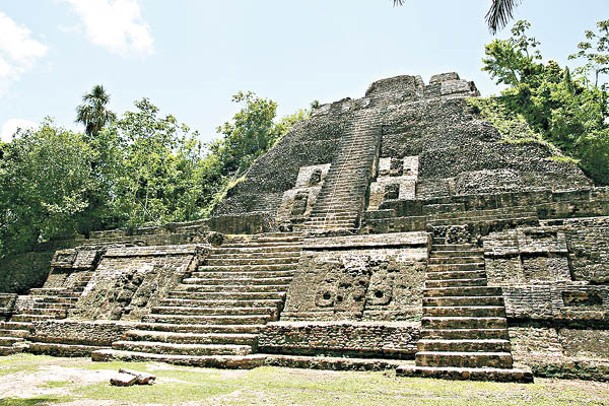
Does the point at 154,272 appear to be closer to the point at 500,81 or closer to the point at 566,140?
the point at 566,140

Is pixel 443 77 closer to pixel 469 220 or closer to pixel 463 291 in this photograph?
pixel 469 220

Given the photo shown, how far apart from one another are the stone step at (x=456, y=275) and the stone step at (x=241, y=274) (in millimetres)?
2175

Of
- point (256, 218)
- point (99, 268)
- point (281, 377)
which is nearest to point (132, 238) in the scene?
point (99, 268)

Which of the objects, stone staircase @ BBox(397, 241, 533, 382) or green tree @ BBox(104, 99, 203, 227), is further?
green tree @ BBox(104, 99, 203, 227)

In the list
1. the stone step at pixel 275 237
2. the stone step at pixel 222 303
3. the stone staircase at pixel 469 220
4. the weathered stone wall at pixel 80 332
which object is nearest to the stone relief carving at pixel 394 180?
the stone staircase at pixel 469 220

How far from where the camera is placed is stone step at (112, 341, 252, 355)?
5.84m

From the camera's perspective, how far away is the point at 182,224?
476 inches

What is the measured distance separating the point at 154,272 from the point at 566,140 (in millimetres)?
13432

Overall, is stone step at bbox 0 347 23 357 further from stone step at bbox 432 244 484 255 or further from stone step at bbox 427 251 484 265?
stone step at bbox 432 244 484 255

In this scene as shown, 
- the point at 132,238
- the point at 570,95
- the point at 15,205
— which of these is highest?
the point at 570,95

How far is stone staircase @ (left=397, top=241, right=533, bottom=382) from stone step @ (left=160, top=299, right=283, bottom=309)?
7.29ft

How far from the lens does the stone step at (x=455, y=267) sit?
6.45m

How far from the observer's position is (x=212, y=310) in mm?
6871

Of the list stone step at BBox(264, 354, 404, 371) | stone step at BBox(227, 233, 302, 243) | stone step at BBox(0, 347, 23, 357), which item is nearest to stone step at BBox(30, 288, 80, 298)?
stone step at BBox(0, 347, 23, 357)
